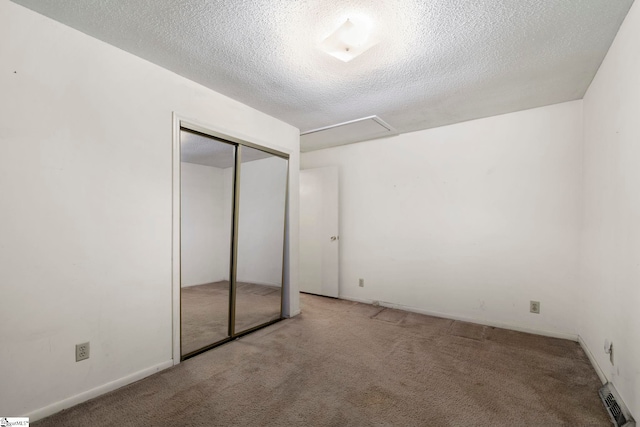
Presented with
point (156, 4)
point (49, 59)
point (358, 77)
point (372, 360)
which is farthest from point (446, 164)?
point (49, 59)

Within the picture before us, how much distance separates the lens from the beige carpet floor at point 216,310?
252 cm

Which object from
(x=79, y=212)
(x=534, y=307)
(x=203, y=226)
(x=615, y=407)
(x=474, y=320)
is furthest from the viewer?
(x=474, y=320)

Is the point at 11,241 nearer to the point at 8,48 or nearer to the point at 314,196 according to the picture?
the point at 8,48

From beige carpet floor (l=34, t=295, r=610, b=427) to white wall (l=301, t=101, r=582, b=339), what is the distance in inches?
21.1

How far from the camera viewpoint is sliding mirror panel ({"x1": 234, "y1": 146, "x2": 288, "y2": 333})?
2.97 meters

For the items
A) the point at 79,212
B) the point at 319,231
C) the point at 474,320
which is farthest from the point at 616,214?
the point at 79,212

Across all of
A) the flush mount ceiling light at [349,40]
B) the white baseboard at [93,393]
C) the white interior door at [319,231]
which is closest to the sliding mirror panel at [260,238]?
the white baseboard at [93,393]

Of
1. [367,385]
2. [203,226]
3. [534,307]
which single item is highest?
[203,226]

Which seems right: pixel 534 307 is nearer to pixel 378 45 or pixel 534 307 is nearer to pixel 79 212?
pixel 378 45

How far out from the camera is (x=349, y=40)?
1.77 m

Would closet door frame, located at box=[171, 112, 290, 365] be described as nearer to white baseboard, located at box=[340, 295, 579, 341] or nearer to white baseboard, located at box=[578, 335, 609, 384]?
Answer: white baseboard, located at box=[340, 295, 579, 341]

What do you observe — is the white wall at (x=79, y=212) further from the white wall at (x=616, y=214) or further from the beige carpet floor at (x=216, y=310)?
the white wall at (x=616, y=214)

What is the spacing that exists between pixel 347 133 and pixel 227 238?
2189 mm

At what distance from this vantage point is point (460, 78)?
2.42 m
